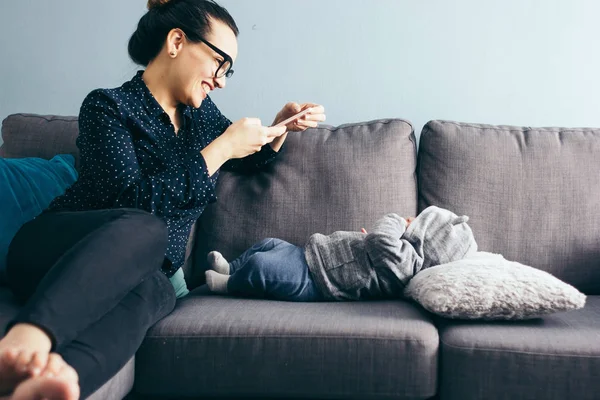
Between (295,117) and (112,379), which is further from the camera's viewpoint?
(295,117)

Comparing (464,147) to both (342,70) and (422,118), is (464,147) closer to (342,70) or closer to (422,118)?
(422,118)

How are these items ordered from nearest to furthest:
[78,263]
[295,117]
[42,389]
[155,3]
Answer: [42,389] < [78,263] < [155,3] < [295,117]

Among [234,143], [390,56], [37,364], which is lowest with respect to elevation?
[37,364]

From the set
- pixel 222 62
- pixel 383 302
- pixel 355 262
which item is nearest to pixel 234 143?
pixel 222 62

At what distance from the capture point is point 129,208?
4.32 feet

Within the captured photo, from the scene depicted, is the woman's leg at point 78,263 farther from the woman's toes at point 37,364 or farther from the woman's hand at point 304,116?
the woman's hand at point 304,116

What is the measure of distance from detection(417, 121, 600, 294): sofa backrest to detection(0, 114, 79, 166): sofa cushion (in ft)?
3.47

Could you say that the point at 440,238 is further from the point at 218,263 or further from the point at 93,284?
the point at 93,284

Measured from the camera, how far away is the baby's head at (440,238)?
1621 millimetres

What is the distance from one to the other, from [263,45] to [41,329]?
1.44 metres

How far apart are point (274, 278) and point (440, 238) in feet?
1.36

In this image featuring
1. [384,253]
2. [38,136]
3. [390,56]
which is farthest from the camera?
[390,56]

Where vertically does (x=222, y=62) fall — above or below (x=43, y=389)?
above

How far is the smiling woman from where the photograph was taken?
100cm
